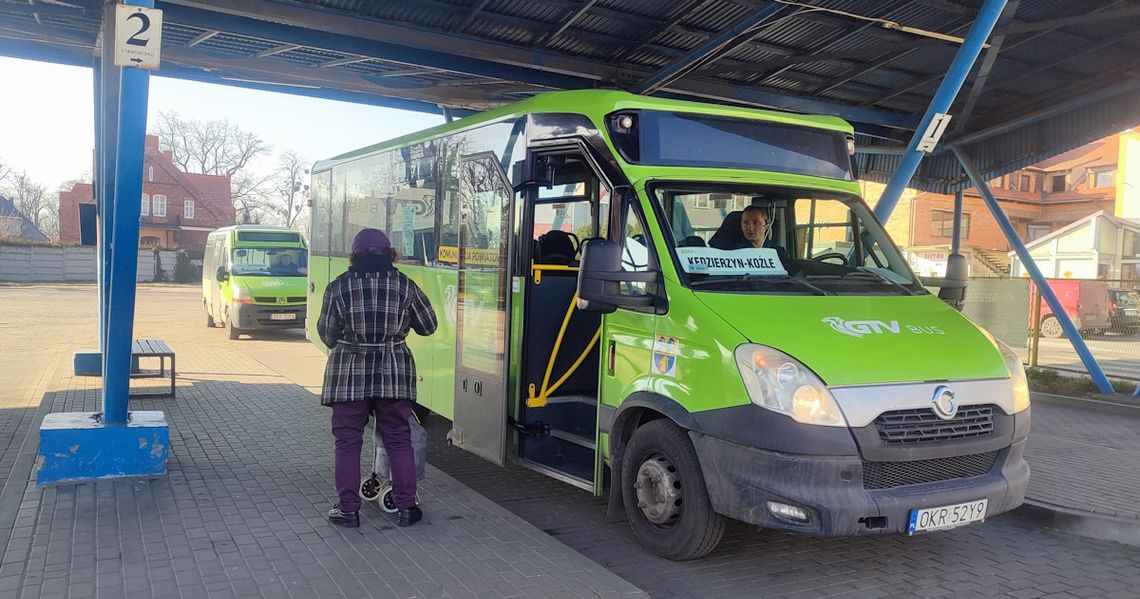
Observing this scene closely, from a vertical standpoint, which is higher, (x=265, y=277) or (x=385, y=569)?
(x=265, y=277)

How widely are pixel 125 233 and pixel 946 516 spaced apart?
5658 millimetres

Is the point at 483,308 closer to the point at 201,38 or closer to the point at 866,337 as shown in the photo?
the point at 866,337

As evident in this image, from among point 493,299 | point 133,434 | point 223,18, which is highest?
point 223,18

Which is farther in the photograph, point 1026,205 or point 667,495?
point 1026,205

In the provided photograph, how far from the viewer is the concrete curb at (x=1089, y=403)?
11.8 meters

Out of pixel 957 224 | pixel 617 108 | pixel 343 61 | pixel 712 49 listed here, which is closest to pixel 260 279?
pixel 343 61

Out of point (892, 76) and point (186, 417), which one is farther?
point (892, 76)

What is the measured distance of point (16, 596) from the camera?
427 cm

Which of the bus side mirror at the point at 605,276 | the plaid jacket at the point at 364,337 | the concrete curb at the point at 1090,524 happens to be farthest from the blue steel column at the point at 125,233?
the concrete curb at the point at 1090,524

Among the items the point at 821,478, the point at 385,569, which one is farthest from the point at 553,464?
the point at 821,478

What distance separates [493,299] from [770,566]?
280cm

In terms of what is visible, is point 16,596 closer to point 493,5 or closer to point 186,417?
point 186,417

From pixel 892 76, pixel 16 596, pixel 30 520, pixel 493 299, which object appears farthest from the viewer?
pixel 892 76

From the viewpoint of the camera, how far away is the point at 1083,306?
786 inches
